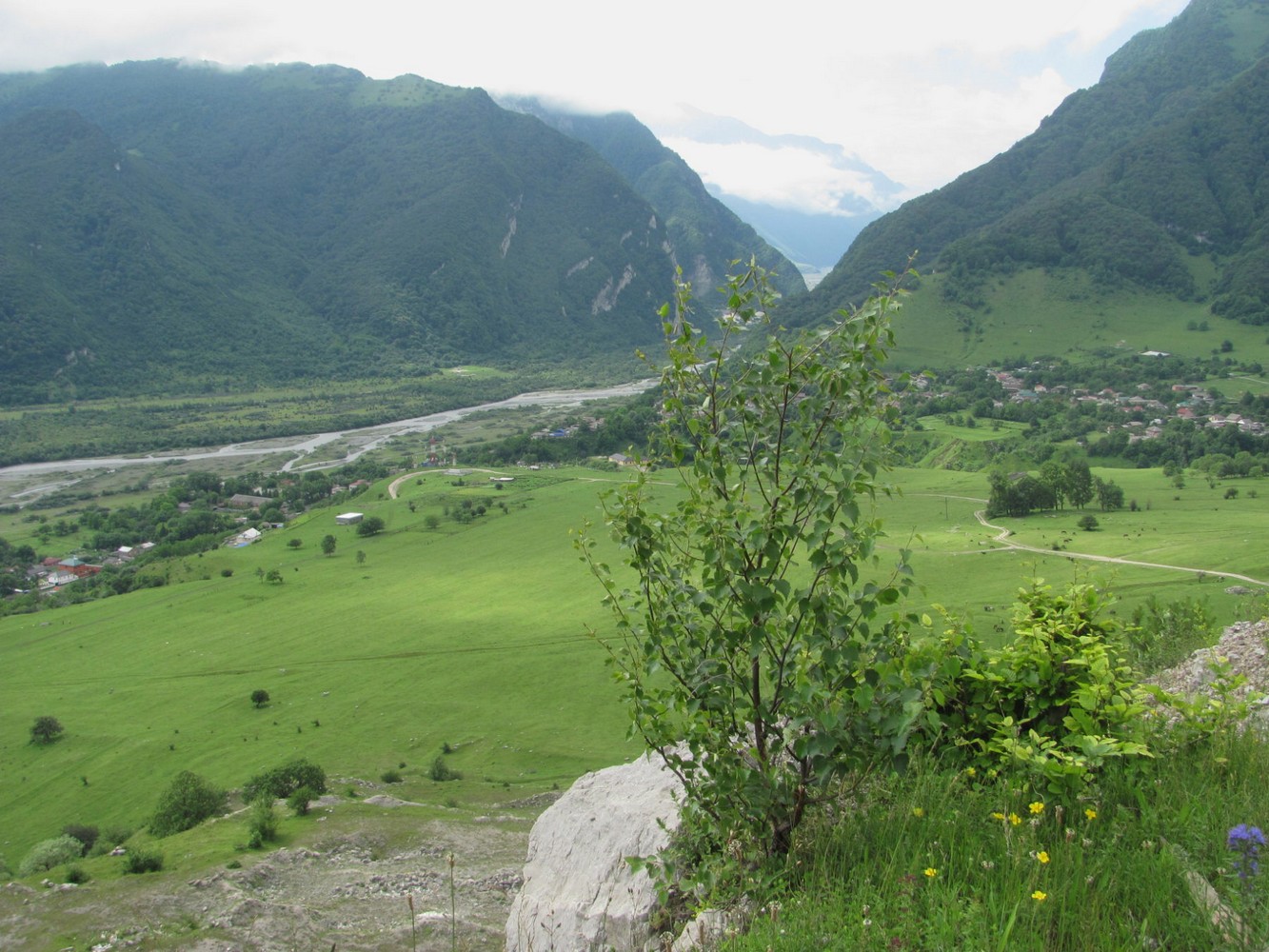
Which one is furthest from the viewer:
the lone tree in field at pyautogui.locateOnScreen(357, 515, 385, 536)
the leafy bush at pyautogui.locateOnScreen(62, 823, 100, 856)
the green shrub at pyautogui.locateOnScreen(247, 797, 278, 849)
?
the lone tree in field at pyautogui.locateOnScreen(357, 515, 385, 536)

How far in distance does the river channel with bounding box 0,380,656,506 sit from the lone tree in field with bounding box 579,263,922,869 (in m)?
108

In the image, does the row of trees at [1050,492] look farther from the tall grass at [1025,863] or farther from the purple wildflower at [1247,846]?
the purple wildflower at [1247,846]

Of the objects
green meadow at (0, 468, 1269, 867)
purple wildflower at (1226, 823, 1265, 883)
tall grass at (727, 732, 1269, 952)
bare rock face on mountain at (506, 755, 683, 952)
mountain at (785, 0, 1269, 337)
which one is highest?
mountain at (785, 0, 1269, 337)

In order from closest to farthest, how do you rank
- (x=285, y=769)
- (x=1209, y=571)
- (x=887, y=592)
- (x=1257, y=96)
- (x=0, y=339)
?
(x=887, y=592)
(x=285, y=769)
(x=1209, y=571)
(x=0, y=339)
(x=1257, y=96)

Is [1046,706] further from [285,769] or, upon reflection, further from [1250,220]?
[1250,220]

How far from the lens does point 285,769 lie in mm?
31953

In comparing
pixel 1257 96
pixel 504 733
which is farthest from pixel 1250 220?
pixel 504 733

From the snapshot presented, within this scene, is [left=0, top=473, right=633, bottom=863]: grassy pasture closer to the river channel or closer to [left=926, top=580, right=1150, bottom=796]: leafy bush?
[left=926, top=580, right=1150, bottom=796]: leafy bush

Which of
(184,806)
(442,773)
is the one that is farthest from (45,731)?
(442,773)

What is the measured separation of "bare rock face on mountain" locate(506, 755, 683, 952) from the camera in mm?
6172

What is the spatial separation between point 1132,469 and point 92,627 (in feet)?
299

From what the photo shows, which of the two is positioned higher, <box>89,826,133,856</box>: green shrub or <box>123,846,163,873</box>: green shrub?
<box>123,846,163,873</box>: green shrub

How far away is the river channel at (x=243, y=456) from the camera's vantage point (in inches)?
4176

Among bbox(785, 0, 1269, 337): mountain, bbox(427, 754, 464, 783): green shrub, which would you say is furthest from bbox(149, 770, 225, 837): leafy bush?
bbox(785, 0, 1269, 337): mountain
